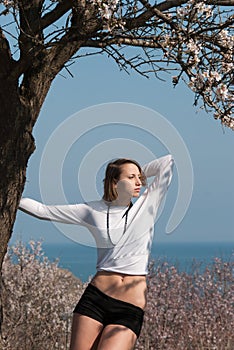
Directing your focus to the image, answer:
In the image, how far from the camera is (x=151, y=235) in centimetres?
404

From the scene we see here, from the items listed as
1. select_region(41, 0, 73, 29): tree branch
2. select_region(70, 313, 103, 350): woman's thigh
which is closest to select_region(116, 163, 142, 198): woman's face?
select_region(70, 313, 103, 350): woman's thigh

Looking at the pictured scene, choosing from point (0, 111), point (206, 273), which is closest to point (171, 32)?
point (0, 111)

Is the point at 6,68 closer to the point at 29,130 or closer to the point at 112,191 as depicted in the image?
the point at 29,130

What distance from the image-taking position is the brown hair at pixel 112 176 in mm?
4098

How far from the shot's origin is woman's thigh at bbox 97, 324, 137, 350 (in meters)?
3.74

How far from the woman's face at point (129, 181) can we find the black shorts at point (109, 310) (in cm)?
54

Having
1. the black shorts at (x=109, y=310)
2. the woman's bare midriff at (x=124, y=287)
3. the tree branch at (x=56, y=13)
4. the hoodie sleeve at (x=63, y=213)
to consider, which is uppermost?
the tree branch at (x=56, y=13)

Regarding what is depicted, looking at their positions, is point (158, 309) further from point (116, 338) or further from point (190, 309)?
point (116, 338)

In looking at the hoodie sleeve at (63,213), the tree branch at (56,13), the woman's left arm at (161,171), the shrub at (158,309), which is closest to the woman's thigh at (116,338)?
the hoodie sleeve at (63,213)

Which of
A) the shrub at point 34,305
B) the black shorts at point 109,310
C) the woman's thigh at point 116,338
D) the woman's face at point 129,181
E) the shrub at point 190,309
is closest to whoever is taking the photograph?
the woman's thigh at point 116,338

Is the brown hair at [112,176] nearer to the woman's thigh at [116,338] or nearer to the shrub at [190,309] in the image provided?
the woman's thigh at [116,338]

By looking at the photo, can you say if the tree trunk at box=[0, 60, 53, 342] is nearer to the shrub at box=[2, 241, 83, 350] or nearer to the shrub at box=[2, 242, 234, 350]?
the shrub at box=[2, 242, 234, 350]

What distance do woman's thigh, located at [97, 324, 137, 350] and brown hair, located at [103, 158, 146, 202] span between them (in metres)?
0.70

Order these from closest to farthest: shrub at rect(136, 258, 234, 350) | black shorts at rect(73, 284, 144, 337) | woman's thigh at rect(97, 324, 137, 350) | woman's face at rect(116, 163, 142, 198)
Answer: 1. woman's thigh at rect(97, 324, 137, 350)
2. black shorts at rect(73, 284, 144, 337)
3. woman's face at rect(116, 163, 142, 198)
4. shrub at rect(136, 258, 234, 350)
